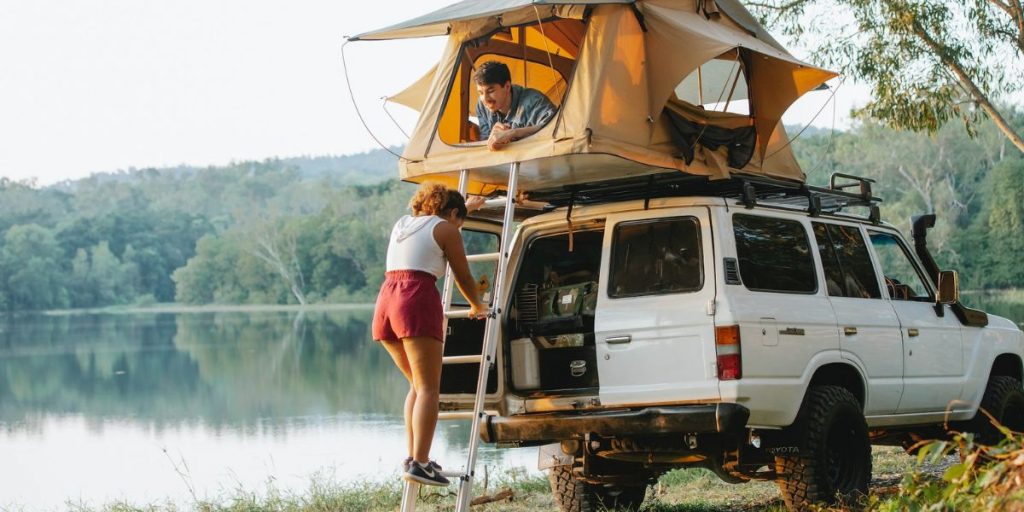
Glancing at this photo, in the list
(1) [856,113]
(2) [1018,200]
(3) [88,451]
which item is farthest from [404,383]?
(2) [1018,200]

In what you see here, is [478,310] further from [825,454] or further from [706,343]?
[825,454]

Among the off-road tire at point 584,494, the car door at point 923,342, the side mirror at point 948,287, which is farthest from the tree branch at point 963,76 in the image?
the off-road tire at point 584,494

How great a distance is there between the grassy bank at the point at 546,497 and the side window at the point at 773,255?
1495mm

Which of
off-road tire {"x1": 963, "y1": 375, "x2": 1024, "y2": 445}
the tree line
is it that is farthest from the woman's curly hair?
the tree line

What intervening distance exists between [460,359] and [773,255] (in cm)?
186

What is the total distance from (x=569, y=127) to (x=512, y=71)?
2.11m

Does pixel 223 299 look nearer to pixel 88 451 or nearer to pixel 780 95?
pixel 88 451

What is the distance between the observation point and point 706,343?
22.7 ft

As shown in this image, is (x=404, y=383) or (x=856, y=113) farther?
(x=404, y=383)

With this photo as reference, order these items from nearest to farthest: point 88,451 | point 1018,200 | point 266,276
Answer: point 88,451
point 1018,200
point 266,276

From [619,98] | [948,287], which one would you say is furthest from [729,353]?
[948,287]

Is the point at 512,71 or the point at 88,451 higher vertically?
the point at 512,71

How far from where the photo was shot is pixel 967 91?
1658cm

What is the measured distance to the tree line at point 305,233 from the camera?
209 feet
